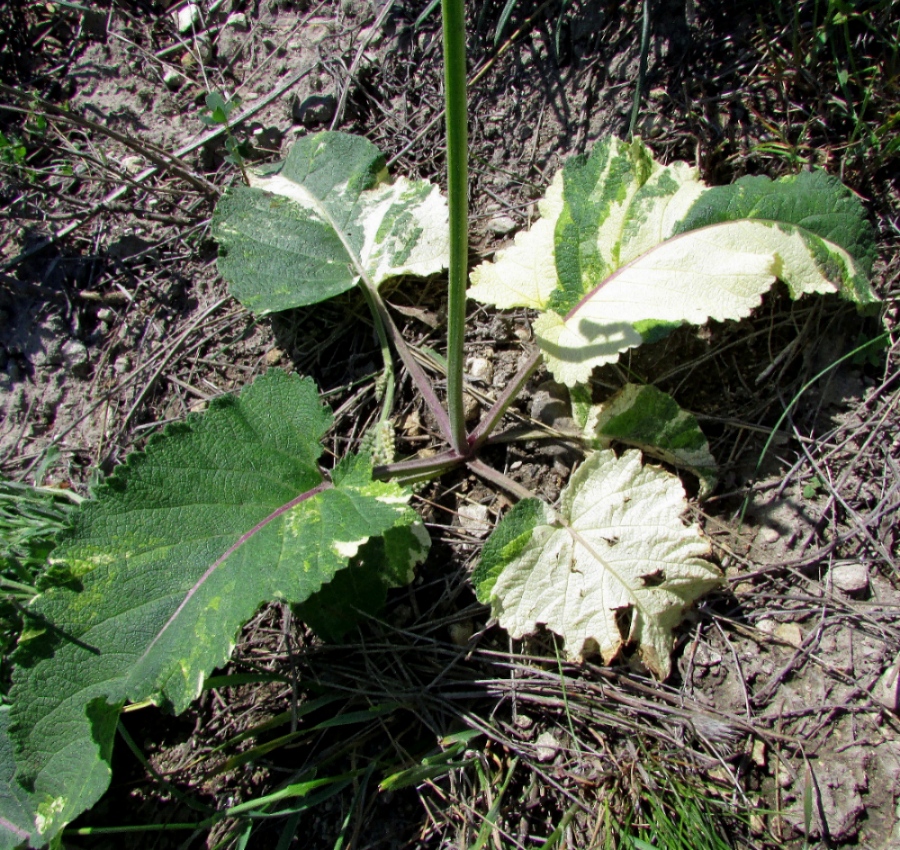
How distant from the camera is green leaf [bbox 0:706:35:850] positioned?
1.25 metres

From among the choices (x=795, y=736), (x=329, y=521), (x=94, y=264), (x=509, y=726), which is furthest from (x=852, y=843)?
(x=94, y=264)

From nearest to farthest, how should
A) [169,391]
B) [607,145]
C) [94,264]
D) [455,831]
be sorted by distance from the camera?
1. [455,831]
2. [607,145]
3. [169,391]
4. [94,264]

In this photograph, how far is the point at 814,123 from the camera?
1.58 metres

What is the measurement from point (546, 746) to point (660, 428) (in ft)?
2.23

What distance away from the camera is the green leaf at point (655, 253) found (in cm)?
137

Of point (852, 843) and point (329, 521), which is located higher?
point (329, 521)

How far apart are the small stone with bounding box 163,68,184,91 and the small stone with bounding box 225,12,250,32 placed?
22 centimetres

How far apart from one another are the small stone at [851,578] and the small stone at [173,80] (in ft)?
7.44

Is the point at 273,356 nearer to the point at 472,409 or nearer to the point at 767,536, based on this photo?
the point at 472,409

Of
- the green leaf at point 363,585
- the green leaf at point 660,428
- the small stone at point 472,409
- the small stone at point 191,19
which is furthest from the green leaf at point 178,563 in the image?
the small stone at point 191,19

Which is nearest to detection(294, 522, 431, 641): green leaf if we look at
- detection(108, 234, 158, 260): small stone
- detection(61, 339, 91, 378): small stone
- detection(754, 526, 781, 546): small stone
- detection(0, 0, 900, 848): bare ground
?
detection(0, 0, 900, 848): bare ground

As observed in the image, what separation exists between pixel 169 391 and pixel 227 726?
0.88 meters

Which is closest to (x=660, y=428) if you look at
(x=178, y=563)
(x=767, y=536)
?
(x=767, y=536)

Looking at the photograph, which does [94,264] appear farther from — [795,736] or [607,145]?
[795,736]
